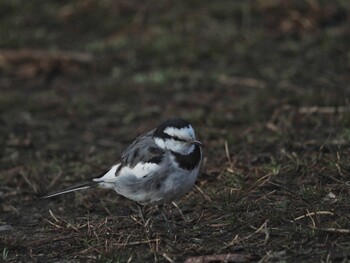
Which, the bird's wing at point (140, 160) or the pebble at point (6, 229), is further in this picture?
the pebble at point (6, 229)

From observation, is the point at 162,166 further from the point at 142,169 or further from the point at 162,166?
the point at 142,169

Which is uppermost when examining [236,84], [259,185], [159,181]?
[159,181]

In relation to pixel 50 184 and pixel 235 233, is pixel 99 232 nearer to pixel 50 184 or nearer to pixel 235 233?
pixel 235 233

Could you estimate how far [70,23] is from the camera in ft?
40.9

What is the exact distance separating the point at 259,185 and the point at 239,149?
142 cm

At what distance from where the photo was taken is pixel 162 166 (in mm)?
5734

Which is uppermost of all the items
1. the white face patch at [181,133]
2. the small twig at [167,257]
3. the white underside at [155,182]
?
the white face patch at [181,133]

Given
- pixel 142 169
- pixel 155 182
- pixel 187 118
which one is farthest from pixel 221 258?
pixel 187 118

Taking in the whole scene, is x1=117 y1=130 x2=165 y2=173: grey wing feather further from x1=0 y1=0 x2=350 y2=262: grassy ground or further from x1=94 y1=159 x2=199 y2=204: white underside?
x1=0 y1=0 x2=350 y2=262: grassy ground

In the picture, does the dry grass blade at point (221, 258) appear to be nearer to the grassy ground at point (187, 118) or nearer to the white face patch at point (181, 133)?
the grassy ground at point (187, 118)

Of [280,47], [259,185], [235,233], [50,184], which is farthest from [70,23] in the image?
[235,233]

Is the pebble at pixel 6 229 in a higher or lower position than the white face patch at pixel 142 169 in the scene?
lower

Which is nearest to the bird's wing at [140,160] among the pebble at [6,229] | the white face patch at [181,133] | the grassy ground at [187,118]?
the white face patch at [181,133]

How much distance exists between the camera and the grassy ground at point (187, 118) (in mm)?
5520
